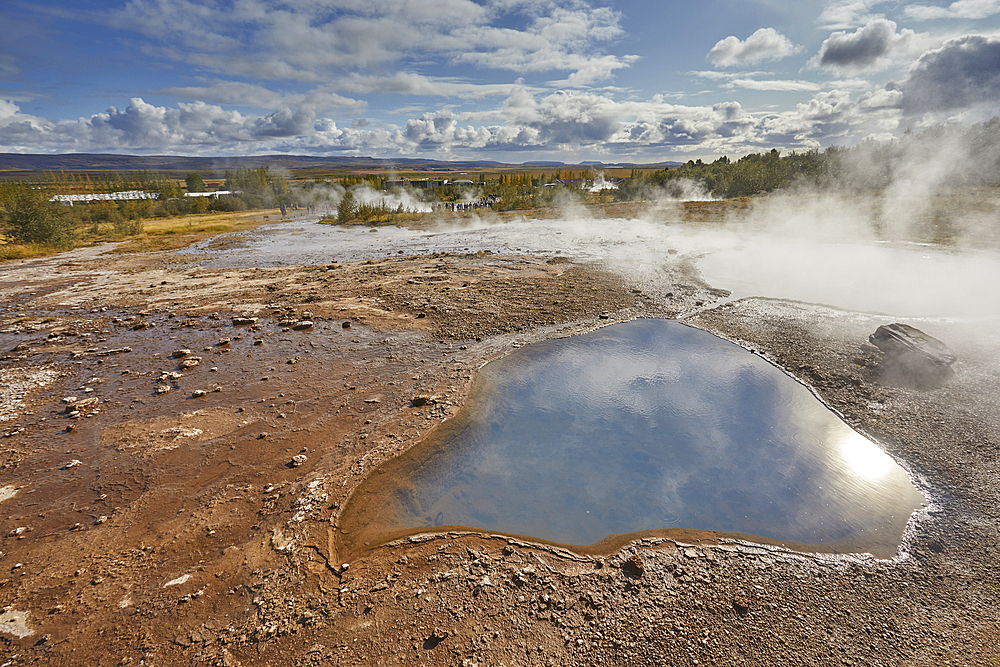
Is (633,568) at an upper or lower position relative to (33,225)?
lower

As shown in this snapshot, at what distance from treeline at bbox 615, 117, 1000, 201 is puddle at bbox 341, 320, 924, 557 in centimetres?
3558

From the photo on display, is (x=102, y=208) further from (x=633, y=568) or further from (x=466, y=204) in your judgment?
(x=633, y=568)

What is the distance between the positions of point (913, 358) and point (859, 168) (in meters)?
38.4

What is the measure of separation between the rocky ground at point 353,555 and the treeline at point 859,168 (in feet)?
101

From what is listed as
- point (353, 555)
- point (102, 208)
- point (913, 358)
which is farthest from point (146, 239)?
point (913, 358)

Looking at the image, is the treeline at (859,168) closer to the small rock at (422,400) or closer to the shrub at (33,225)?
the small rock at (422,400)

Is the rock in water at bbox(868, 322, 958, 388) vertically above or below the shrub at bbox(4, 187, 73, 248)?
below

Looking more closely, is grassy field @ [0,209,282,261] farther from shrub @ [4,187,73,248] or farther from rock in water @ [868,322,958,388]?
rock in water @ [868,322,958,388]

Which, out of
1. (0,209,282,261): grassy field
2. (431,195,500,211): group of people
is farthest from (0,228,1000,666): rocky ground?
(431,195,500,211): group of people

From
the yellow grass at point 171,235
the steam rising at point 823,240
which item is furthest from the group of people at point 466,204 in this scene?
the yellow grass at point 171,235

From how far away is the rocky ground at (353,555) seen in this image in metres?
3.37

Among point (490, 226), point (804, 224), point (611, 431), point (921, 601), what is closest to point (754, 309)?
point (611, 431)

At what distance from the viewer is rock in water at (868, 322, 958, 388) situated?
7.58 m

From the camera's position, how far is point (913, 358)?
782cm
